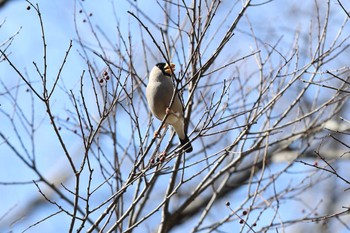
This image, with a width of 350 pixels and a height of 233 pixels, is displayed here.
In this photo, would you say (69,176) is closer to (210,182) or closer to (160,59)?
(160,59)

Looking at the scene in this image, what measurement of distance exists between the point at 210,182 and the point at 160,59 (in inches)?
61.6

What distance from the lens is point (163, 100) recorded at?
502 centimetres

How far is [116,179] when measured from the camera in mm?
4641

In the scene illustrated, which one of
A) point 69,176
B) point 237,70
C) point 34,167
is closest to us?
point 34,167

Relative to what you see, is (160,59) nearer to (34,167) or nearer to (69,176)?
(34,167)

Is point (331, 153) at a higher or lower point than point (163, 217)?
higher

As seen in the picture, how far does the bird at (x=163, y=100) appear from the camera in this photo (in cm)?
492

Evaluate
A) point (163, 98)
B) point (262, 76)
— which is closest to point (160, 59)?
point (163, 98)

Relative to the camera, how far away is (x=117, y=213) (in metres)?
4.47

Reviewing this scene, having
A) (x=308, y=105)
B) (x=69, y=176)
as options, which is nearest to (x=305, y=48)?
(x=308, y=105)

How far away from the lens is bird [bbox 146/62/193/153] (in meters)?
4.92

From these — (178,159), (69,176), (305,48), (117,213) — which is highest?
(69,176)

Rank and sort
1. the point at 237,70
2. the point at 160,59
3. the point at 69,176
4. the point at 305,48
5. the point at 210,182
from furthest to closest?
the point at 69,176 < the point at 305,48 < the point at 160,59 < the point at 237,70 < the point at 210,182

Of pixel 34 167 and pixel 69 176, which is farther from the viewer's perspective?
pixel 69 176
